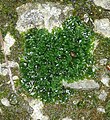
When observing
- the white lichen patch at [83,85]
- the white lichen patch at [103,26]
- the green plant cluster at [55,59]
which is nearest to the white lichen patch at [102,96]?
the white lichen patch at [83,85]

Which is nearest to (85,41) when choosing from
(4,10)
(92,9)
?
(92,9)

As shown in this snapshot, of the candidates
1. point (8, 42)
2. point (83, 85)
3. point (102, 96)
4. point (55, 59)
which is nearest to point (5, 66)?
point (8, 42)

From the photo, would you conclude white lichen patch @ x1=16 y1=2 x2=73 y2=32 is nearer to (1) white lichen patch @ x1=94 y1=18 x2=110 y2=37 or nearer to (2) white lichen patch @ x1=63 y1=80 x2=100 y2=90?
(1) white lichen patch @ x1=94 y1=18 x2=110 y2=37

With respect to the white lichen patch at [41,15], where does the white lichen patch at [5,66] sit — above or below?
below

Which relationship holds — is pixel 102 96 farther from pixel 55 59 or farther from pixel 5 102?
pixel 5 102

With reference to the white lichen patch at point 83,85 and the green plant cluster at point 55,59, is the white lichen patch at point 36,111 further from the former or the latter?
the white lichen patch at point 83,85

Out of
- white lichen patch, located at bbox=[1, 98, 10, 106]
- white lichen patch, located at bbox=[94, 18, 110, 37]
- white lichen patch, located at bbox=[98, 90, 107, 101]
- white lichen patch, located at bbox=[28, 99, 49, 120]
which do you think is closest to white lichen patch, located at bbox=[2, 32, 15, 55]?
white lichen patch, located at bbox=[1, 98, 10, 106]

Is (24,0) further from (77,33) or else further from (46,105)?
(46,105)
